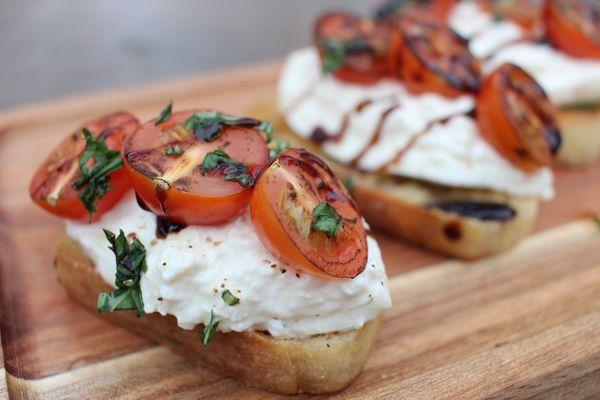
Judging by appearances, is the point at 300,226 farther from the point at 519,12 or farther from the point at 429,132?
the point at 519,12

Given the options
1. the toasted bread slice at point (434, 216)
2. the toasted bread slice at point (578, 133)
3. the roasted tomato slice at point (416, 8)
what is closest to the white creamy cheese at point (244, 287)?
the toasted bread slice at point (434, 216)

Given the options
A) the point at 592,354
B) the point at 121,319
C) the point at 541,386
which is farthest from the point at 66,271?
the point at 592,354

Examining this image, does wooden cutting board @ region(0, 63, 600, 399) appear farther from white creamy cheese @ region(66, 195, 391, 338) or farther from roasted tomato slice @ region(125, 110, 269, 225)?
roasted tomato slice @ region(125, 110, 269, 225)

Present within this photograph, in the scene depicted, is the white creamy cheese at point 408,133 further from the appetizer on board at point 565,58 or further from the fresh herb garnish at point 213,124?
the fresh herb garnish at point 213,124

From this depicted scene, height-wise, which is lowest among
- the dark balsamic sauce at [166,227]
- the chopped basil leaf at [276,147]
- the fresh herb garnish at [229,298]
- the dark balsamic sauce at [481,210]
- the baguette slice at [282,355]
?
the dark balsamic sauce at [481,210]

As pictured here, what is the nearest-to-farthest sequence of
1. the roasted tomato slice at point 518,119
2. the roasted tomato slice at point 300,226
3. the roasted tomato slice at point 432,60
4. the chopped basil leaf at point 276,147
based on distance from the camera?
the roasted tomato slice at point 300,226
the chopped basil leaf at point 276,147
the roasted tomato slice at point 518,119
the roasted tomato slice at point 432,60

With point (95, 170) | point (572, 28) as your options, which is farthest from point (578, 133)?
point (95, 170)

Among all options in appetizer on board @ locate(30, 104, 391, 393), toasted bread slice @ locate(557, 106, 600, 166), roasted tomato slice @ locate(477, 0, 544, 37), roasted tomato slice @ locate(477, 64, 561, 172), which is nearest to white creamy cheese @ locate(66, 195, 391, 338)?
appetizer on board @ locate(30, 104, 391, 393)
